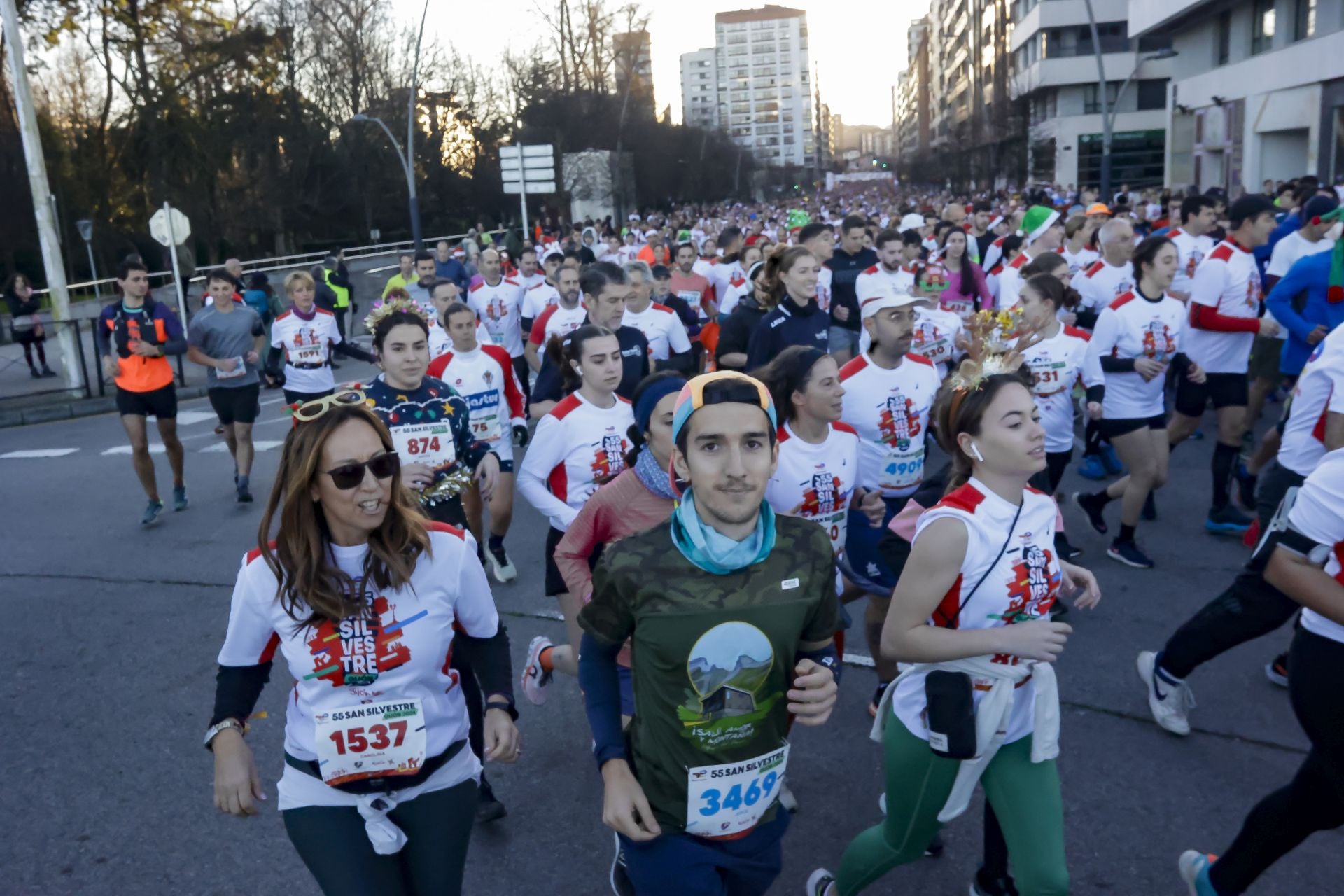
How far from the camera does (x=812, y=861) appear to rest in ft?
13.0

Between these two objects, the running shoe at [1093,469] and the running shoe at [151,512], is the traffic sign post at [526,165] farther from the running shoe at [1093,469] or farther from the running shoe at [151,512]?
the running shoe at [1093,469]

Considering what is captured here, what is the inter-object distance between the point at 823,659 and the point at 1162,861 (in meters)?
1.96

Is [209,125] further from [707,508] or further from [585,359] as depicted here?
[707,508]

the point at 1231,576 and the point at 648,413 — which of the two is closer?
the point at 648,413

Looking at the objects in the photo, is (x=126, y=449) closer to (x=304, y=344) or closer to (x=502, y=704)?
(x=304, y=344)

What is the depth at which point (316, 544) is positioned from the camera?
107 inches

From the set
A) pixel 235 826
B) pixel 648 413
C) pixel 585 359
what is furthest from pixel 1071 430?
pixel 235 826

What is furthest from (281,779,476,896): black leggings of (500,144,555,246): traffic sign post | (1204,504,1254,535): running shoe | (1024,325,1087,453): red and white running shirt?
(500,144,555,246): traffic sign post

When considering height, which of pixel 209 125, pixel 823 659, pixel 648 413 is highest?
pixel 209 125

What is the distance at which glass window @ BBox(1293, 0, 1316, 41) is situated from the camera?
30.3 m

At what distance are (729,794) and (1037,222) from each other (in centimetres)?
991

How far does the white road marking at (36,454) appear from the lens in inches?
518

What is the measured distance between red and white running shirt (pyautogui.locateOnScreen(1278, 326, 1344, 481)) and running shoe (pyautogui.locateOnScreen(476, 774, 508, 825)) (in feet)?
11.0

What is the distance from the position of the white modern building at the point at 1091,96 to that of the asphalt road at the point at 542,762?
189ft
